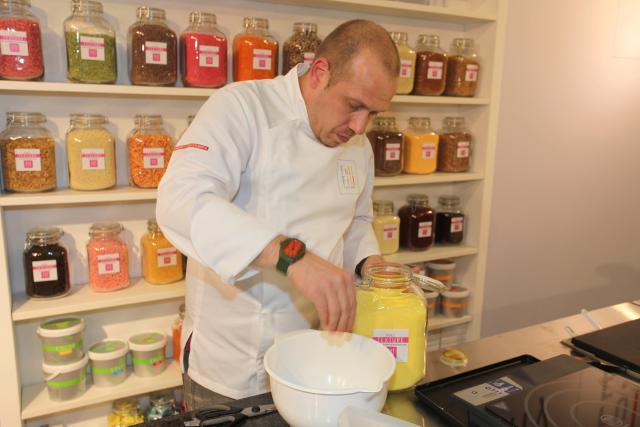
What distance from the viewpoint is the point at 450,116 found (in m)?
2.26

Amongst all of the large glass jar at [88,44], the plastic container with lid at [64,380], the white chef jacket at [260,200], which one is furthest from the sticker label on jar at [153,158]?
the plastic container with lid at [64,380]

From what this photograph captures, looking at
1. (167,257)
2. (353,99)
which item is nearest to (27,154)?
(167,257)

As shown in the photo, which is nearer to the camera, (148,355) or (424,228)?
(148,355)

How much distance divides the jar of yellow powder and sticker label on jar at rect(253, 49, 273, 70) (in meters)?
0.62

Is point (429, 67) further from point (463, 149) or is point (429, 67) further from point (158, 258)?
point (158, 258)

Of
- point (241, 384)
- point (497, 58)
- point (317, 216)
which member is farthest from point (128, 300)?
point (497, 58)

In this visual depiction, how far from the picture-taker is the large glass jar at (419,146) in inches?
80.1

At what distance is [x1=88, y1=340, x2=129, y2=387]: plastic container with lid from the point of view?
1.66 meters

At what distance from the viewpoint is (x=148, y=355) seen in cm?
173

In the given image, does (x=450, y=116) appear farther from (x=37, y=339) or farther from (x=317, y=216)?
(x=37, y=339)

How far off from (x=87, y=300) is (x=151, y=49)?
2.59ft

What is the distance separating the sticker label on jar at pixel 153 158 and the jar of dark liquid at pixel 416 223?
40.3 inches

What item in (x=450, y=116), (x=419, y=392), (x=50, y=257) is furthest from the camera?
(x=450, y=116)

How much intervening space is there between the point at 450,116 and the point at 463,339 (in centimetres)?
104
